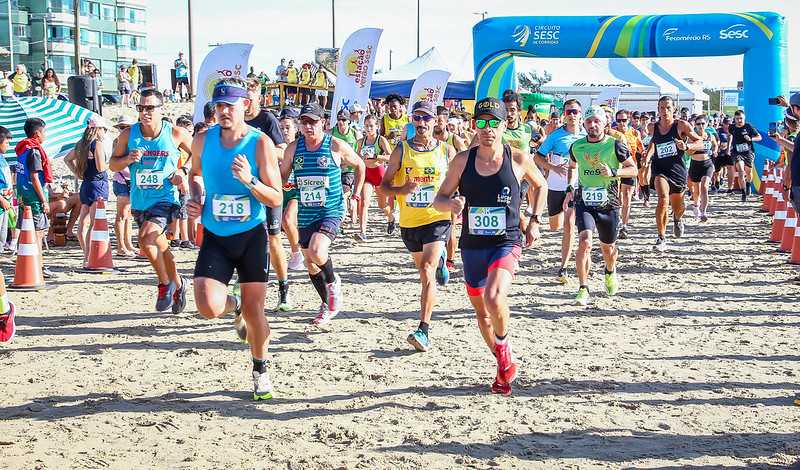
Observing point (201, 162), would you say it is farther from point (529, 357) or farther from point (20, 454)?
point (529, 357)

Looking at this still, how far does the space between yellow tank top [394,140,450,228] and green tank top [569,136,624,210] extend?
5.18ft

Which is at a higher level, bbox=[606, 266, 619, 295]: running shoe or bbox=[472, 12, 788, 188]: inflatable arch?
bbox=[472, 12, 788, 188]: inflatable arch

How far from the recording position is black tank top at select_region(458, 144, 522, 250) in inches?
201

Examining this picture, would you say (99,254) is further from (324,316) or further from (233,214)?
(233,214)

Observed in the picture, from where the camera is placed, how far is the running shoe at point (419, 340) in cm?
607

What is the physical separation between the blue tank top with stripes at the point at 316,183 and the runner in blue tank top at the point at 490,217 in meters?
1.78

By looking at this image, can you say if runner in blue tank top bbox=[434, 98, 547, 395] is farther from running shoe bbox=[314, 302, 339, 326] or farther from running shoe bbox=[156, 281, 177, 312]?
running shoe bbox=[156, 281, 177, 312]

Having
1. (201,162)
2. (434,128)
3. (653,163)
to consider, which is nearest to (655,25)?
(653,163)

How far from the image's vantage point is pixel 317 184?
22.2 ft

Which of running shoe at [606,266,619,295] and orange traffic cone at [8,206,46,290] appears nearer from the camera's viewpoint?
running shoe at [606,266,619,295]

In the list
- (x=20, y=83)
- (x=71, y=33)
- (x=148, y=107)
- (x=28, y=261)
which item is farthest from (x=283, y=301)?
(x=71, y=33)

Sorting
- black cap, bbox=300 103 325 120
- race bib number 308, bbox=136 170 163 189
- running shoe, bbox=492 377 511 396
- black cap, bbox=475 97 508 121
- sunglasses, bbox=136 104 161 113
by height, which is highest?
sunglasses, bbox=136 104 161 113

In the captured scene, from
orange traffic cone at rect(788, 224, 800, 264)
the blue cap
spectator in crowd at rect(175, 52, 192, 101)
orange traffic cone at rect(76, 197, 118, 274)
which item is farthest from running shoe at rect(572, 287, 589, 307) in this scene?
spectator in crowd at rect(175, 52, 192, 101)

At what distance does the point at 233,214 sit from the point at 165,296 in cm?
241
